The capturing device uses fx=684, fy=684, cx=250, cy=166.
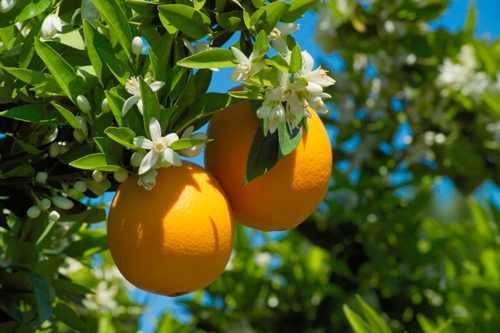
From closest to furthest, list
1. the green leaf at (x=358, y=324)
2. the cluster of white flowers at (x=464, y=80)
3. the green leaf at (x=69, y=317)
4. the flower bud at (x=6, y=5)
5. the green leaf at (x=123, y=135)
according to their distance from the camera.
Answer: the green leaf at (x=123, y=135), the flower bud at (x=6, y=5), the green leaf at (x=69, y=317), the green leaf at (x=358, y=324), the cluster of white flowers at (x=464, y=80)

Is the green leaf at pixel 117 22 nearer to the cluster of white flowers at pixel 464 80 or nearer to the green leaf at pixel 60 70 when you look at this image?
the green leaf at pixel 60 70

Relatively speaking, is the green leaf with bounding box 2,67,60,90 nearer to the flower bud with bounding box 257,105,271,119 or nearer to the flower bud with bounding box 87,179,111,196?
the flower bud with bounding box 87,179,111,196

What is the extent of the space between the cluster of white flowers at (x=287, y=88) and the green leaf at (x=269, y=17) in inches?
1.7

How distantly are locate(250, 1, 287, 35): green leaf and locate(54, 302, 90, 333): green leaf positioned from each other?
550 mm

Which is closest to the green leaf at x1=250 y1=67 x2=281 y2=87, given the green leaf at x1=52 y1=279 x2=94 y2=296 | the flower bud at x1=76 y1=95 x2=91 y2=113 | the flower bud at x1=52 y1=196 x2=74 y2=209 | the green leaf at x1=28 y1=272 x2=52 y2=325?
the flower bud at x1=76 y1=95 x2=91 y2=113

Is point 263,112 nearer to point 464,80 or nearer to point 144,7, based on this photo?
point 144,7

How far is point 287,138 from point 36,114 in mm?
321

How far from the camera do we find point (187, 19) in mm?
846

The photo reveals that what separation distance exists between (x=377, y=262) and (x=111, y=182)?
3.65 ft

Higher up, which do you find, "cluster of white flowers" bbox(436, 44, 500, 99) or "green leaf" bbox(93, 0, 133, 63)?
"green leaf" bbox(93, 0, 133, 63)

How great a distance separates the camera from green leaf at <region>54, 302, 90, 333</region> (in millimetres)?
1087

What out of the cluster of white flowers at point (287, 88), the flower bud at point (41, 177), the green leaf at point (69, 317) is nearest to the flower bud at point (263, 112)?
the cluster of white flowers at point (287, 88)

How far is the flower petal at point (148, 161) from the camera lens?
82cm

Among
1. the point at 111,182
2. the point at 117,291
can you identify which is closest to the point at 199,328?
the point at 117,291
